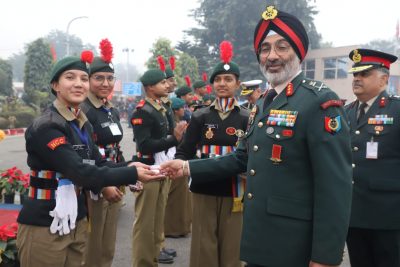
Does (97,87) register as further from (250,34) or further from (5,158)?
(250,34)

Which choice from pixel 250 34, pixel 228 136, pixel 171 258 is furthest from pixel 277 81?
pixel 250 34

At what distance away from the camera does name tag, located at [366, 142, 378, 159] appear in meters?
3.45

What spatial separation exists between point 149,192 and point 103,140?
0.79 meters

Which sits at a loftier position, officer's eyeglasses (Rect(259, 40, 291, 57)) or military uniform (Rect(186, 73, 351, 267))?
officer's eyeglasses (Rect(259, 40, 291, 57))

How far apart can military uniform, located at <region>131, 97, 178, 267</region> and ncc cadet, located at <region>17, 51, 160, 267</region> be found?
1.45m

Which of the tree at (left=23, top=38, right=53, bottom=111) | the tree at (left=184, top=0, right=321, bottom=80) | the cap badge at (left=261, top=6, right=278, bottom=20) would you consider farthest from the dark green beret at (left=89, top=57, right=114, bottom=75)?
the tree at (left=184, top=0, right=321, bottom=80)

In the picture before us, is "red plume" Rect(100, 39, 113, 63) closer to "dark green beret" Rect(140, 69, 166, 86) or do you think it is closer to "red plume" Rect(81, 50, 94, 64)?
"dark green beret" Rect(140, 69, 166, 86)

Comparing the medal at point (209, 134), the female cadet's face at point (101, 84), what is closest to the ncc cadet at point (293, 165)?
the medal at point (209, 134)

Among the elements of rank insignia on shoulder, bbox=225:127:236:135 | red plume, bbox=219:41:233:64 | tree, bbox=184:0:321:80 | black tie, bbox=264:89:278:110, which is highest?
tree, bbox=184:0:321:80

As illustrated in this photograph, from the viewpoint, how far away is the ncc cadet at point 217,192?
12.3 ft

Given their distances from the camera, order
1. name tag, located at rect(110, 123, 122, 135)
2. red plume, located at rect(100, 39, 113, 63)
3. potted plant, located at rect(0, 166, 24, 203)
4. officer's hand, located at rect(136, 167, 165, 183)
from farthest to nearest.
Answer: potted plant, located at rect(0, 166, 24, 203), red plume, located at rect(100, 39, 113, 63), name tag, located at rect(110, 123, 122, 135), officer's hand, located at rect(136, 167, 165, 183)

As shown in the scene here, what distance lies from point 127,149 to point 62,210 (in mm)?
13331

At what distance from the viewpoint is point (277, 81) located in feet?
7.84

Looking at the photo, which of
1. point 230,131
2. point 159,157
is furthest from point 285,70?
point 159,157
